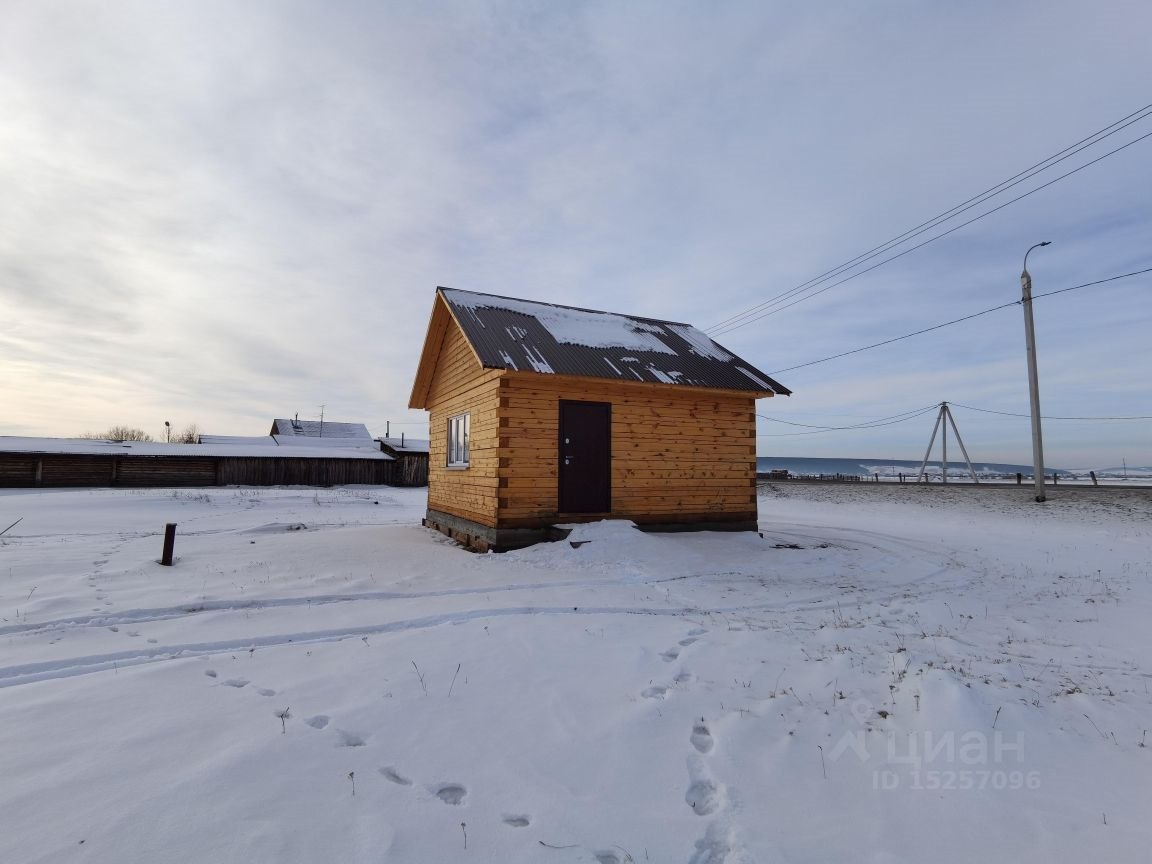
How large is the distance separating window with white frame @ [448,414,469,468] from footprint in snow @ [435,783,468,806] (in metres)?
9.93

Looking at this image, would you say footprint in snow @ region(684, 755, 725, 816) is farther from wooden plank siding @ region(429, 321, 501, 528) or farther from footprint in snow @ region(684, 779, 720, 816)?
wooden plank siding @ region(429, 321, 501, 528)

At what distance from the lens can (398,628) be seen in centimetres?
573

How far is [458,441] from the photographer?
1375 centimetres

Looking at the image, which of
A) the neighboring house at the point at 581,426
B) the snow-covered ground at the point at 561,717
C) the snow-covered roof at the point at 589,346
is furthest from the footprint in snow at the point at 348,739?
the snow-covered roof at the point at 589,346

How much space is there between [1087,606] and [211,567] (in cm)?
1223

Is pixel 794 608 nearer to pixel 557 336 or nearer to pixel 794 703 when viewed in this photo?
pixel 794 703

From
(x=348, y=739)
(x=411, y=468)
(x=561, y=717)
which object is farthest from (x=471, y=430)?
(x=411, y=468)

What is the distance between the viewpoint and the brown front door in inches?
442

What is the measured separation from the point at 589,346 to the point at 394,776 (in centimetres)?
1024

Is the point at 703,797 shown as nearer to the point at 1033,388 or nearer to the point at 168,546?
the point at 168,546

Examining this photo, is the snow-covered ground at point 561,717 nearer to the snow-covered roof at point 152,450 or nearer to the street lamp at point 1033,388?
the street lamp at point 1033,388

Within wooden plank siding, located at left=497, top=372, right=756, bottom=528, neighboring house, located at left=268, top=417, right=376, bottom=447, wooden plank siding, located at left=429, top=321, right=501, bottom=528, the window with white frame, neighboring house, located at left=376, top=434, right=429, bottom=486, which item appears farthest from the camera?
neighboring house, located at left=268, top=417, right=376, bottom=447

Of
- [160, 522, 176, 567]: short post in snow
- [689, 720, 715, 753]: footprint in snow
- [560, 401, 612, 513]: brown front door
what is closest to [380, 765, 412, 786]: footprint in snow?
[689, 720, 715, 753]: footprint in snow

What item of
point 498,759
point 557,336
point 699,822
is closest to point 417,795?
point 498,759
